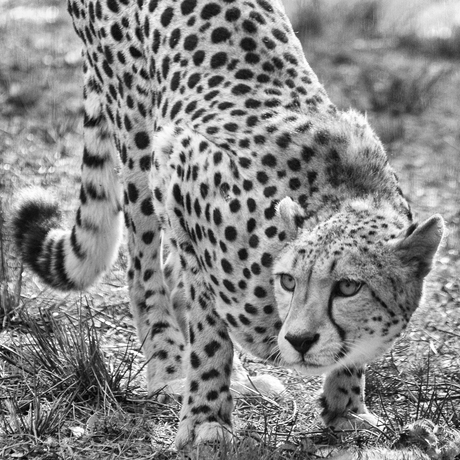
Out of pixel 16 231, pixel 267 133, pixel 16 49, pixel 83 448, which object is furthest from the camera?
pixel 16 49

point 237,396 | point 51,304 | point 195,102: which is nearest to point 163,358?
point 237,396

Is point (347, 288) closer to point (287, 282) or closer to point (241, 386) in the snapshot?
point (287, 282)

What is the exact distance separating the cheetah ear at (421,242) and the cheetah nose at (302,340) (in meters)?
0.34

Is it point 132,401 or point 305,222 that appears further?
point 132,401

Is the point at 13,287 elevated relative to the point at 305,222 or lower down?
lower down

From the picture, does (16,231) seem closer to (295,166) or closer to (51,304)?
(51,304)

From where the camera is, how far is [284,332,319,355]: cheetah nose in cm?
290

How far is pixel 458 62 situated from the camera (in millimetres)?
8031

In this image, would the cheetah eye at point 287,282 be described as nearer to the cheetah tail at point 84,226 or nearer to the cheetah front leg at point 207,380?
the cheetah front leg at point 207,380

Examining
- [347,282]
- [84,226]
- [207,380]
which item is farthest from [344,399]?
[84,226]

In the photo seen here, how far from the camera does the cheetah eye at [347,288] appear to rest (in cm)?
295

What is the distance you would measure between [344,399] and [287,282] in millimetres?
672

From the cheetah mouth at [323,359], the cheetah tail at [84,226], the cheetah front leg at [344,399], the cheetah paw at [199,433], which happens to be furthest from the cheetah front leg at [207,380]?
the cheetah tail at [84,226]

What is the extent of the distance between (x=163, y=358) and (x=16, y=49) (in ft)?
13.5
